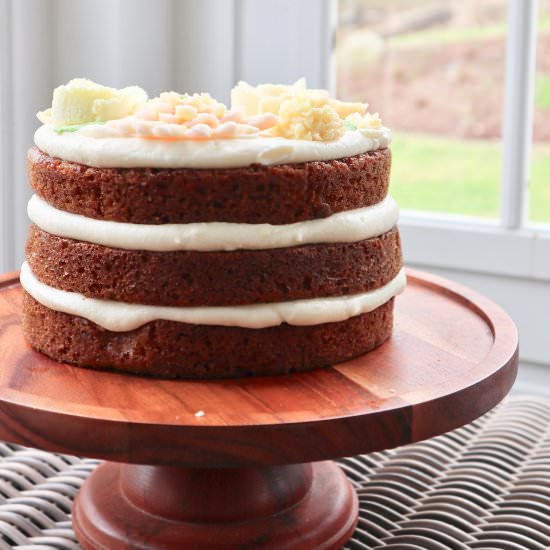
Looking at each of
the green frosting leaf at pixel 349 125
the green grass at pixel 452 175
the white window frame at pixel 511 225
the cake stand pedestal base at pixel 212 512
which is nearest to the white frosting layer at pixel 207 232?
the green frosting leaf at pixel 349 125

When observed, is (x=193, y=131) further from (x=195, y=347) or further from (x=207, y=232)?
(x=195, y=347)

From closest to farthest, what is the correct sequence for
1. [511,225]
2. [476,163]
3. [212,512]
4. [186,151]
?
[186,151], [212,512], [511,225], [476,163]

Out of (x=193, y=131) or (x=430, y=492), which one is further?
(x=430, y=492)

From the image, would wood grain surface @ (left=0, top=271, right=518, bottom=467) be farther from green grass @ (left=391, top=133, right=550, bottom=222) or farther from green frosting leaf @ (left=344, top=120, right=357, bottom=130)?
green grass @ (left=391, top=133, right=550, bottom=222)

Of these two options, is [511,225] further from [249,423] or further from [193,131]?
[249,423]

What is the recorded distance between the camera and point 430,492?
4.40 ft

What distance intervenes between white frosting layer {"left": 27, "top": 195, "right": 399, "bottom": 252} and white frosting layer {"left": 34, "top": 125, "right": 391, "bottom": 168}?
0.07m

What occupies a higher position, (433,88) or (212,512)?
(433,88)

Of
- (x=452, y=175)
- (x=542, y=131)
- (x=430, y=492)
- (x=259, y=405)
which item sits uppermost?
(x=542, y=131)

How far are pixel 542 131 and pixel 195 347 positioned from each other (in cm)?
140

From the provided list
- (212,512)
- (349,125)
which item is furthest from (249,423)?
(349,125)

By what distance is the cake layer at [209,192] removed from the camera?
3.41ft

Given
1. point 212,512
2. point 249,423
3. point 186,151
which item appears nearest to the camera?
point 249,423

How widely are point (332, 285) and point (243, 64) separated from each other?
131 centimetres
